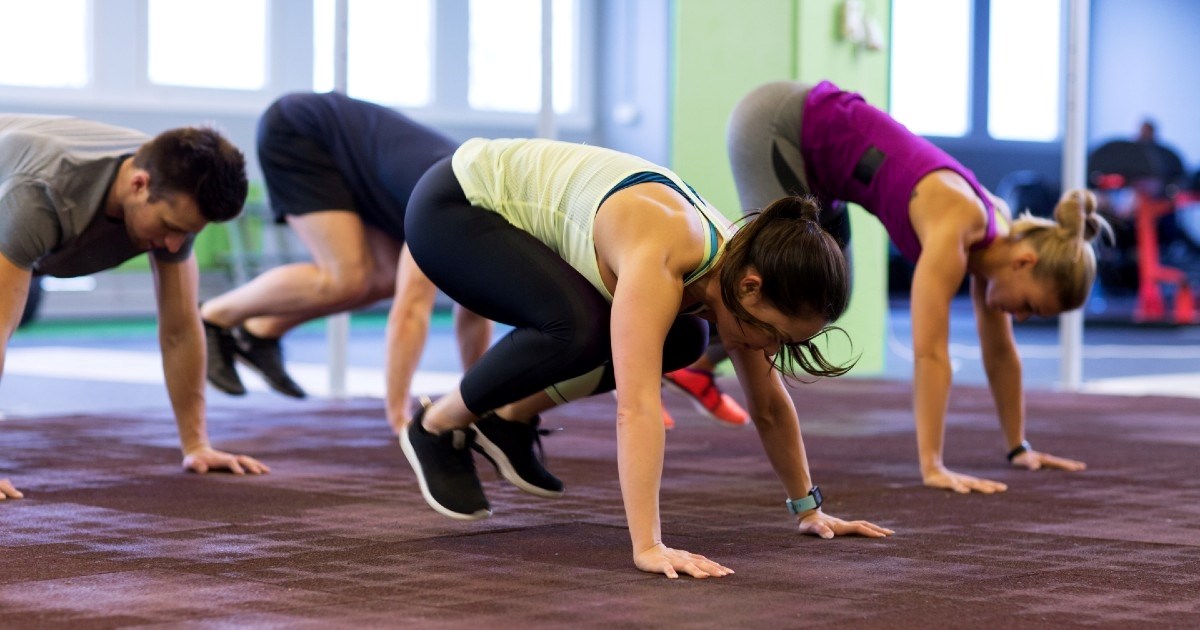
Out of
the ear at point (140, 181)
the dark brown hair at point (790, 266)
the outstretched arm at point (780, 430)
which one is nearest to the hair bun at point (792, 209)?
the dark brown hair at point (790, 266)

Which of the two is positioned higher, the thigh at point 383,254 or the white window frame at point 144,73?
the white window frame at point 144,73

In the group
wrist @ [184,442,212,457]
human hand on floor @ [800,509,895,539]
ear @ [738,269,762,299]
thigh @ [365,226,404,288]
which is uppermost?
ear @ [738,269,762,299]

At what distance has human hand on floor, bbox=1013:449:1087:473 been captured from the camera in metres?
3.12

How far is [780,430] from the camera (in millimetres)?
2123

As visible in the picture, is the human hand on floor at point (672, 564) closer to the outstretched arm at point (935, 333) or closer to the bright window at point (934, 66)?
the outstretched arm at point (935, 333)

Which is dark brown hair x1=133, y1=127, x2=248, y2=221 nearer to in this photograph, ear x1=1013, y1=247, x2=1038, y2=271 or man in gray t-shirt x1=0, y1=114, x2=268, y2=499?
man in gray t-shirt x1=0, y1=114, x2=268, y2=499

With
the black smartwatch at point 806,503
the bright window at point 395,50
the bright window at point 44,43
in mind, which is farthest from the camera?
the bright window at point 44,43

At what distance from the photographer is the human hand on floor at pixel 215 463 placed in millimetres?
2896

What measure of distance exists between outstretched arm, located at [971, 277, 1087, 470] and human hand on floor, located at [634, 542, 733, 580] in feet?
4.41

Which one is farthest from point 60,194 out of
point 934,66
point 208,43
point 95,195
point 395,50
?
point 934,66

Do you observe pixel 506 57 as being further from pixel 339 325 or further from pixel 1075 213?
pixel 1075 213

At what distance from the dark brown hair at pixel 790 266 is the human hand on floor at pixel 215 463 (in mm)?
1385

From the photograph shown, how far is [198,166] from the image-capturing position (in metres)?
2.46

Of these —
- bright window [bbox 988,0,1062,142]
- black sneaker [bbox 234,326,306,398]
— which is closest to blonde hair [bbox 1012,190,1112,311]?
black sneaker [bbox 234,326,306,398]
